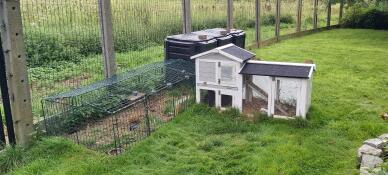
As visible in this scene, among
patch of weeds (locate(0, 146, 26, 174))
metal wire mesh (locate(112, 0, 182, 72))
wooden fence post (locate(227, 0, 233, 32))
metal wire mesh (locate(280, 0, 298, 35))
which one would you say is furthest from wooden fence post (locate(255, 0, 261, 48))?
patch of weeds (locate(0, 146, 26, 174))

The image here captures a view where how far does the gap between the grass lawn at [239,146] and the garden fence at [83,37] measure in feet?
2.72

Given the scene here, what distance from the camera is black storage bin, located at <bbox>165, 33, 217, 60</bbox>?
6758mm

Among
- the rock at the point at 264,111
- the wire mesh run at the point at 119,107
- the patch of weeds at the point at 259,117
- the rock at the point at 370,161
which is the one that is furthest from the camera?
the rock at the point at 264,111

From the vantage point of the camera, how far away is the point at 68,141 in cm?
459

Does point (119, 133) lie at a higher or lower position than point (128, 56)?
lower

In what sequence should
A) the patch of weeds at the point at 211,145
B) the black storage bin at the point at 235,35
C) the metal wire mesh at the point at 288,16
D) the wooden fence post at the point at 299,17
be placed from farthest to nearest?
the metal wire mesh at the point at 288,16 < the wooden fence post at the point at 299,17 < the black storage bin at the point at 235,35 < the patch of weeds at the point at 211,145

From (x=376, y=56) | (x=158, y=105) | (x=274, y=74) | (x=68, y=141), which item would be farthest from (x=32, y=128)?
(x=376, y=56)

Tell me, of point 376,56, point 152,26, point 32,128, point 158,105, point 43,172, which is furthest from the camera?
point 376,56

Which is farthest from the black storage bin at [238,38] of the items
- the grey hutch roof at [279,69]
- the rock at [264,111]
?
the rock at [264,111]

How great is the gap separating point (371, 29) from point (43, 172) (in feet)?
51.9

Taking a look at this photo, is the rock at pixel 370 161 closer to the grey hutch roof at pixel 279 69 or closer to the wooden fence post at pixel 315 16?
the grey hutch roof at pixel 279 69

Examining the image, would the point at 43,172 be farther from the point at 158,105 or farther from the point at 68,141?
the point at 158,105

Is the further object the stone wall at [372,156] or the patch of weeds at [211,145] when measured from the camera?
the patch of weeds at [211,145]

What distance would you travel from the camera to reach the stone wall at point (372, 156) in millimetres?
3839
